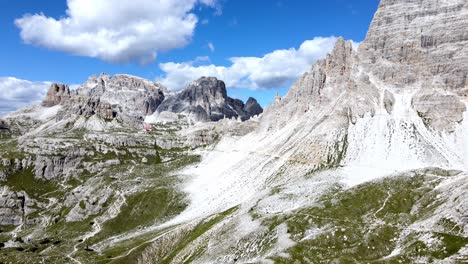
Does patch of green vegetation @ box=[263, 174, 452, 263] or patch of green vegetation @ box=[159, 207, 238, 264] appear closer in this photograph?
patch of green vegetation @ box=[263, 174, 452, 263]

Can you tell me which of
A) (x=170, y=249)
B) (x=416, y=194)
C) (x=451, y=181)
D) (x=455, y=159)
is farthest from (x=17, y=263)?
(x=455, y=159)

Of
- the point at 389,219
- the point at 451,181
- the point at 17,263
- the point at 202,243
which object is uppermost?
the point at 451,181

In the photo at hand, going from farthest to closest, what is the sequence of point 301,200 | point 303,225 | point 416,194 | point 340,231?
point 301,200 → point 416,194 → point 303,225 → point 340,231

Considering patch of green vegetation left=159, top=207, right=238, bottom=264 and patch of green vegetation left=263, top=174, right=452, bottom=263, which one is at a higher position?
patch of green vegetation left=263, top=174, right=452, bottom=263

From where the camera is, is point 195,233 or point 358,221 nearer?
point 358,221

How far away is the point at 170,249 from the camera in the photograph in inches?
6280

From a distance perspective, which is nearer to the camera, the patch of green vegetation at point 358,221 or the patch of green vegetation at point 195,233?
the patch of green vegetation at point 358,221

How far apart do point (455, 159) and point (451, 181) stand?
61.0 metres

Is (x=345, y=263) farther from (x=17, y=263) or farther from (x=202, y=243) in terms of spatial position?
(x=17, y=263)

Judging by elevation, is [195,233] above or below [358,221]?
below

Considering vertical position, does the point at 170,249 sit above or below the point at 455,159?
below

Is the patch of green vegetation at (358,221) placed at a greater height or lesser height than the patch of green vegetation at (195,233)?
greater

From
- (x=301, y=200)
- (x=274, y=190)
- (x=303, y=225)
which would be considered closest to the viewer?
(x=303, y=225)

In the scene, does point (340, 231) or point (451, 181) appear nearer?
point (340, 231)
